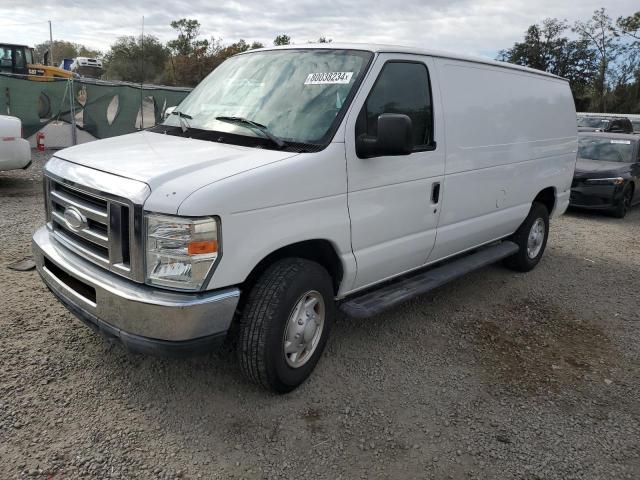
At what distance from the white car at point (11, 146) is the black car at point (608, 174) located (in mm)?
9569

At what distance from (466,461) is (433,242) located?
6.02 feet

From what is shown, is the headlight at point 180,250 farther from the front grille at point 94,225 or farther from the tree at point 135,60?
the tree at point 135,60

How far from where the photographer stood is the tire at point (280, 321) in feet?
10.2

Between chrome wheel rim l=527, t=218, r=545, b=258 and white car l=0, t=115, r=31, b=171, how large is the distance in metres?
7.36

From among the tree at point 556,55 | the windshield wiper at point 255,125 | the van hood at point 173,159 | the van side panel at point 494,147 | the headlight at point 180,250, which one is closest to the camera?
the headlight at point 180,250

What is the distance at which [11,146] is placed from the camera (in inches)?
316

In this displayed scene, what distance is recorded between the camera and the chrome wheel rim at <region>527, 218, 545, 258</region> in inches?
244

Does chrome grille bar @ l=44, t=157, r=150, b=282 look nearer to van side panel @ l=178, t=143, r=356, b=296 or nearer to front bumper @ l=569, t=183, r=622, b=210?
van side panel @ l=178, t=143, r=356, b=296

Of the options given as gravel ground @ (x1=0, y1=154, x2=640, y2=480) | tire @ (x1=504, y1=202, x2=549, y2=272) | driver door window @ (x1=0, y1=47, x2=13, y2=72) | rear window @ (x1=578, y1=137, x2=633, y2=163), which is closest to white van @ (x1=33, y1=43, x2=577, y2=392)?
gravel ground @ (x1=0, y1=154, x2=640, y2=480)

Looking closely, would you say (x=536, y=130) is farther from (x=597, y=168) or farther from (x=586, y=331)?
(x=597, y=168)

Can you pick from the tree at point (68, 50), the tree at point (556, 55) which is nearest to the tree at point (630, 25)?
the tree at point (556, 55)

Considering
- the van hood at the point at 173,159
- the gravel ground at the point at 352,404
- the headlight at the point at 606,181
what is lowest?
the gravel ground at the point at 352,404

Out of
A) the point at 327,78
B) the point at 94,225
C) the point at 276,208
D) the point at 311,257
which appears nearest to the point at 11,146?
the point at 94,225

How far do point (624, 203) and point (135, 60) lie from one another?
65.1m
